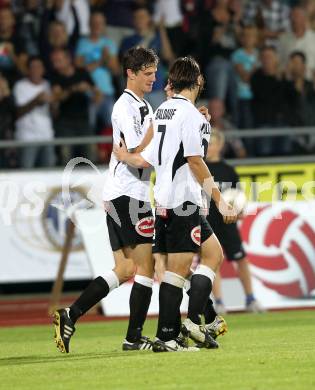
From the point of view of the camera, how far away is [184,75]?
9.05 meters

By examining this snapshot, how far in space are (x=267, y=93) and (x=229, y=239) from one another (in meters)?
4.76

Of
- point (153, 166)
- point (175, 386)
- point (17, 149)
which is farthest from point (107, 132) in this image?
point (175, 386)

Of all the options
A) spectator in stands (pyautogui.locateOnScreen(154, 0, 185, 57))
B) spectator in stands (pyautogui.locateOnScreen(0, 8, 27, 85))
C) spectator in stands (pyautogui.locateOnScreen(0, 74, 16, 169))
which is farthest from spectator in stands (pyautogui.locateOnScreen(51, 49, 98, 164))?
spectator in stands (pyautogui.locateOnScreen(154, 0, 185, 57))

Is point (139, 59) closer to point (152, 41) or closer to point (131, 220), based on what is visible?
point (131, 220)

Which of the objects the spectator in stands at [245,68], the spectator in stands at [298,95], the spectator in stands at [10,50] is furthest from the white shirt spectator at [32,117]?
the spectator in stands at [298,95]

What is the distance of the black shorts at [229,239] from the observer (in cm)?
1417

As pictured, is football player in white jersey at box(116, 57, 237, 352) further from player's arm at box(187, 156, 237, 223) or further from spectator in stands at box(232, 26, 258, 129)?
spectator in stands at box(232, 26, 258, 129)

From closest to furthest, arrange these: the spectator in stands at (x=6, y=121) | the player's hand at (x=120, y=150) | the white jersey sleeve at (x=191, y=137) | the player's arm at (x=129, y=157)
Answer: the white jersey sleeve at (x=191, y=137), the player's arm at (x=129, y=157), the player's hand at (x=120, y=150), the spectator in stands at (x=6, y=121)

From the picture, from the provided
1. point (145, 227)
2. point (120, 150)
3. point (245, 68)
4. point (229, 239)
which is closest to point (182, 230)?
point (145, 227)

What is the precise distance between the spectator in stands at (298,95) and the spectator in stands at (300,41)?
0.93 feet

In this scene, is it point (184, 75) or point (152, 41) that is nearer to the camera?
point (184, 75)

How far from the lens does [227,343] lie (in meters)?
9.98

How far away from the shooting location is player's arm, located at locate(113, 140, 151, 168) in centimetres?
934

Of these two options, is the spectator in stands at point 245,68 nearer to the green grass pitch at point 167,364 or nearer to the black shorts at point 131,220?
the green grass pitch at point 167,364
